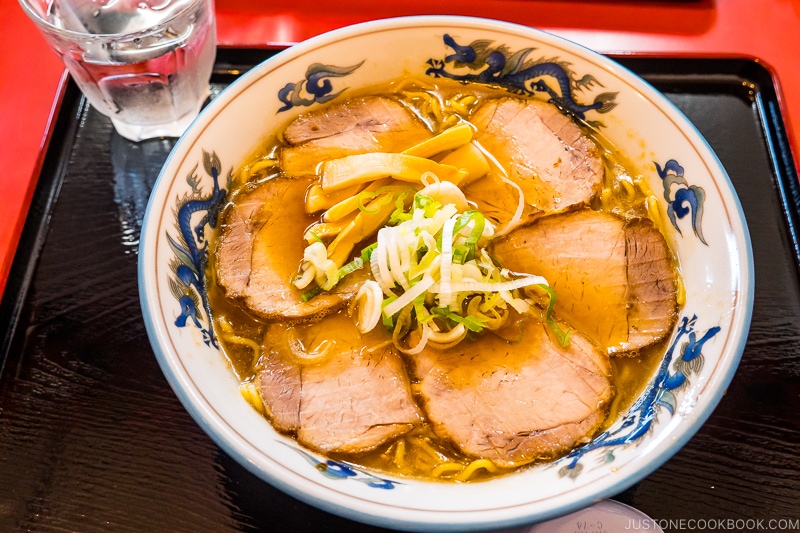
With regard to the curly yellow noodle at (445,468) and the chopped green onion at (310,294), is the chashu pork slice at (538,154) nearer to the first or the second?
the chopped green onion at (310,294)

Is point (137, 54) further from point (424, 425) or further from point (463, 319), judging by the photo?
point (424, 425)

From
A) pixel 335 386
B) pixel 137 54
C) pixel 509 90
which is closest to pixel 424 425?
pixel 335 386

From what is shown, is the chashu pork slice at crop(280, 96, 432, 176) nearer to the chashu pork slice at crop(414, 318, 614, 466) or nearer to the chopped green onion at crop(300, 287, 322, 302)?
the chopped green onion at crop(300, 287, 322, 302)

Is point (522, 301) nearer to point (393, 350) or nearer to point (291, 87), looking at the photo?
point (393, 350)

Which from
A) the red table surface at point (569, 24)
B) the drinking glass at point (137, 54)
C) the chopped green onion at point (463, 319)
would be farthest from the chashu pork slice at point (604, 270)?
the drinking glass at point (137, 54)

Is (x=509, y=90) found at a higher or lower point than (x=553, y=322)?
higher

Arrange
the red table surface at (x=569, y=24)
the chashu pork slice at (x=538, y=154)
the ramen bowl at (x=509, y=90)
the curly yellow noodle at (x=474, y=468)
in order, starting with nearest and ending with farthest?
the ramen bowl at (x=509, y=90), the curly yellow noodle at (x=474, y=468), the chashu pork slice at (x=538, y=154), the red table surface at (x=569, y=24)
